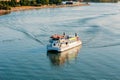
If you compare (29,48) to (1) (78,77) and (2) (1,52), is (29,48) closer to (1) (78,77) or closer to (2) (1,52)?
(2) (1,52)

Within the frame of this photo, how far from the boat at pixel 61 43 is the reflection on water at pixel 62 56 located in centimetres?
42

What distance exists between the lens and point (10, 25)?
4528 cm

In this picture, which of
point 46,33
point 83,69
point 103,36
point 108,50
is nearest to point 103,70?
point 83,69

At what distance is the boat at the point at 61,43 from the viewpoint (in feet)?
95.2

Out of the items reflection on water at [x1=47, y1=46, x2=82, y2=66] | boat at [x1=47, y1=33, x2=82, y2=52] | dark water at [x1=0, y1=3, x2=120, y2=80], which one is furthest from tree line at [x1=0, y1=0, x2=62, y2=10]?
reflection on water at [x1=47, y1=46, x2=82, y2=66]

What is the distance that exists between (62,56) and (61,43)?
1.90 metres

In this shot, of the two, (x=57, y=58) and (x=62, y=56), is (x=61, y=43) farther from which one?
(x=57, y=58)

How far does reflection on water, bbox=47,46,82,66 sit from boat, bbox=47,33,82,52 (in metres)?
0.42

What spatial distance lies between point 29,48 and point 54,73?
762 cm

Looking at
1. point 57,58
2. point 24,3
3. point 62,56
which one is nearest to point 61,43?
point 62,56

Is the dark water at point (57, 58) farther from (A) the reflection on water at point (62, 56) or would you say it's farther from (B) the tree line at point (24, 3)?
(B) the tree line at point (24, 3)

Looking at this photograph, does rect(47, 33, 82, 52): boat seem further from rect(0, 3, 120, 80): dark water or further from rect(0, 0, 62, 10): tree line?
rect(0, 0, 62, 10): tree line

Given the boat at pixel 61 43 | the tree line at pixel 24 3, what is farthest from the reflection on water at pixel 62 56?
the tree line at pixel 24 3

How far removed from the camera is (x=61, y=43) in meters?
29.6
